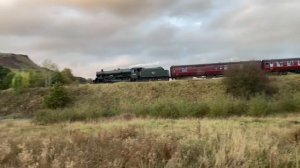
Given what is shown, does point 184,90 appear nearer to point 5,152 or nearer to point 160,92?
point 160,92

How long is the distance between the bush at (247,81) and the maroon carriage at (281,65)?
460 inches

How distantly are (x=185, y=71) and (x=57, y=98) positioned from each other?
28.7m

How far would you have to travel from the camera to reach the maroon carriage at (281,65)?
314 feet

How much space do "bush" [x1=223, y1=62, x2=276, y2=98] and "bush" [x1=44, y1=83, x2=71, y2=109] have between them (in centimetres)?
3167

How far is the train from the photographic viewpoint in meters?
96.5

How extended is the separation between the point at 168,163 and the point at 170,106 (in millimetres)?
50552

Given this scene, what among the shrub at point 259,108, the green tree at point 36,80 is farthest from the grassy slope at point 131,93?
the shrub at point 259,108

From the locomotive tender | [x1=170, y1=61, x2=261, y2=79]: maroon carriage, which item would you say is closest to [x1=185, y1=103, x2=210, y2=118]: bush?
[x1=170, y1=61, x2=261, y2=79]: maroon carriage

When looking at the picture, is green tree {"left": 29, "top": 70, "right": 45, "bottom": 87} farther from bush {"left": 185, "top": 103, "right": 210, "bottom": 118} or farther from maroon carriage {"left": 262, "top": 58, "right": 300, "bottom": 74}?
bush {"left": 185, "top": 103, "right": 210, "bottom": 118}

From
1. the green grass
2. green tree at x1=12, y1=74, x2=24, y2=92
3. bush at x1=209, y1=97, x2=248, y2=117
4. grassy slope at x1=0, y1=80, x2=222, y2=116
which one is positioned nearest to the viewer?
bush at x1=209, y1=97, x2=248, y2=117

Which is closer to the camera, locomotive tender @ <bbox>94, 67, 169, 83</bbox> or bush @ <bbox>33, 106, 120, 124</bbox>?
bush @ <bbox>33, 106, 120, 124</bbox>

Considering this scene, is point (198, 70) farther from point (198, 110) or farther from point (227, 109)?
point (227, 109)

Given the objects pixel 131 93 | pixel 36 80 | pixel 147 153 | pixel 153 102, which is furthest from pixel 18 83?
pixel 147 153

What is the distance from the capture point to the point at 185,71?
102 meters
